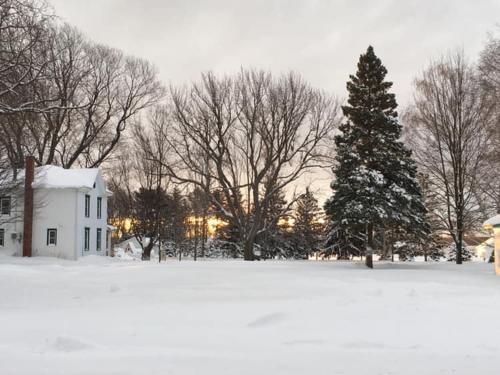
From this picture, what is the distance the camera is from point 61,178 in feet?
118

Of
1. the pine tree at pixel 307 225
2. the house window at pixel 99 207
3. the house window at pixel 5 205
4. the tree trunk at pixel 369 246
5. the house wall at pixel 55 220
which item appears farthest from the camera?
the pine tree at pixel 307 225

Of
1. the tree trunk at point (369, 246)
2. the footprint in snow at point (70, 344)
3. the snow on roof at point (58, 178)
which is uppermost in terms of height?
the snow on roof at point (58, 178)

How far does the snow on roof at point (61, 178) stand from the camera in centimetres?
3513

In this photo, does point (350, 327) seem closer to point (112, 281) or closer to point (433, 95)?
point (112, 281)

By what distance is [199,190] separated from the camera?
49.8 metres

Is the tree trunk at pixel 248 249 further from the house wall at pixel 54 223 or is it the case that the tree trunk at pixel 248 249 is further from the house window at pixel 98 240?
the house wall at pixel 54 223

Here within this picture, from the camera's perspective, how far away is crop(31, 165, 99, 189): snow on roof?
35.1 metres

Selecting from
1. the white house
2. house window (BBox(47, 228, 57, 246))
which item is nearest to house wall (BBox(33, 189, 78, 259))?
the white house

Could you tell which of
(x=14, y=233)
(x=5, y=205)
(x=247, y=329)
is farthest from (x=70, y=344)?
(x=5, y=205)

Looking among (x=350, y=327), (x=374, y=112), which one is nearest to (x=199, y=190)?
(x=374, y=112)

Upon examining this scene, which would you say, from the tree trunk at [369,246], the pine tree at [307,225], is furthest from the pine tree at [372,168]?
the pine tree at [307,225]

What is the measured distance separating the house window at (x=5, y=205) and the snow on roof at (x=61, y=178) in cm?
280

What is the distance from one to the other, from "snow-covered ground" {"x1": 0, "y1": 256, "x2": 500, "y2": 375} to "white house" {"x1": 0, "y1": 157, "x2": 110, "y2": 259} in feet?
65.6

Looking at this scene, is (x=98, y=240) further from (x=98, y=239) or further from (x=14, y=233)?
(x=14, y=233)
